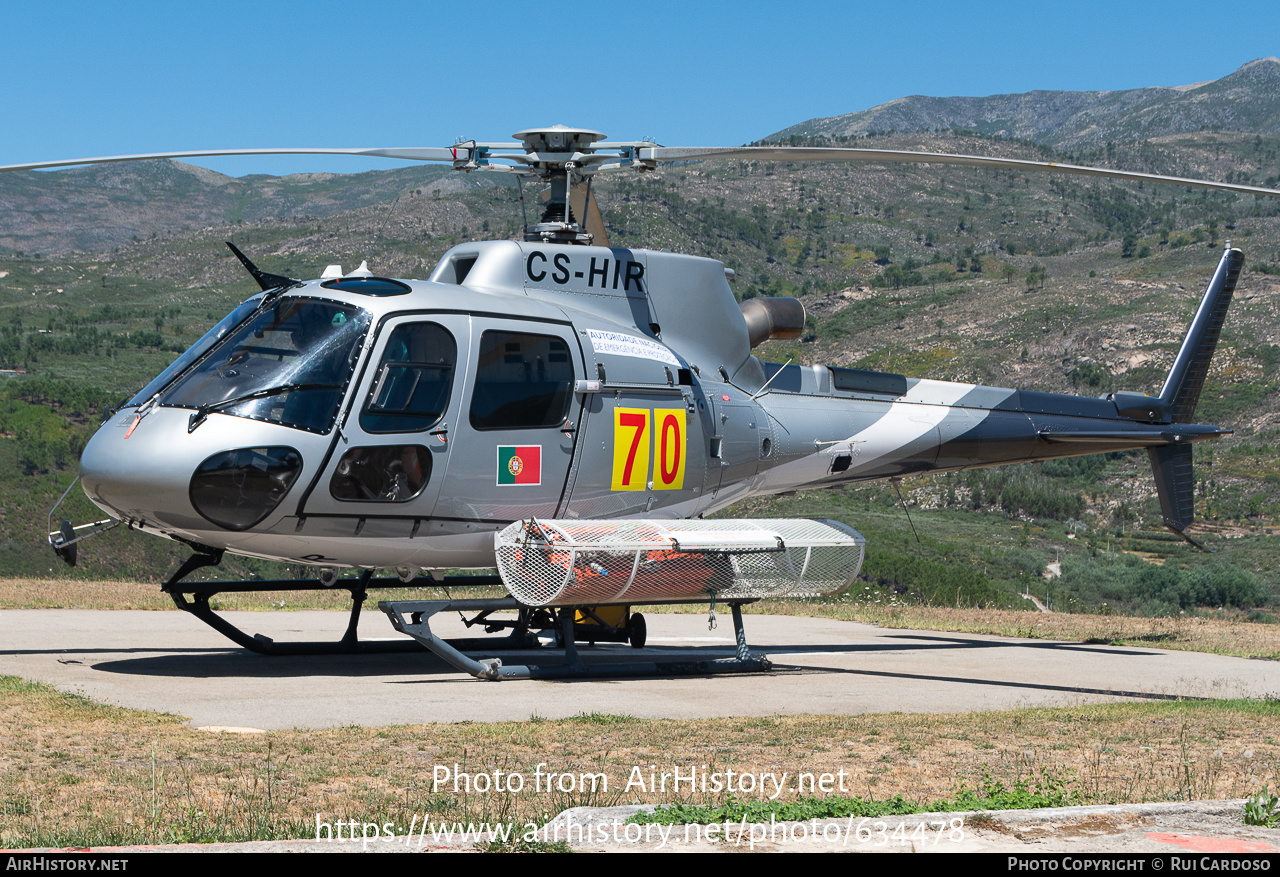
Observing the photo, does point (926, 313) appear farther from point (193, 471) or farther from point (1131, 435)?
point (193, 471)

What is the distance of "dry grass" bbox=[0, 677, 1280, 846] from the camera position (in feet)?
18.2

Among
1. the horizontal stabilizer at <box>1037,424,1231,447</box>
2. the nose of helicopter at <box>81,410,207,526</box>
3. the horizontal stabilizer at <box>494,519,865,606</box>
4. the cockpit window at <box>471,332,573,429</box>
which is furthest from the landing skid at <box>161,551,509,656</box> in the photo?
the horizontal stabilizer at <box>1037,424,1231,447</box>

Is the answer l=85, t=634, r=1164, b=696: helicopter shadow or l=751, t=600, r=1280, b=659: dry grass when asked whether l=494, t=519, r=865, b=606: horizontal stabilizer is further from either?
l=751, t=600, r=1280, b=659: dry grass

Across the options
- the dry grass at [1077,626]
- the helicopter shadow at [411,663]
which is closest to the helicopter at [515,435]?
the helicopter shadow at [411,663]

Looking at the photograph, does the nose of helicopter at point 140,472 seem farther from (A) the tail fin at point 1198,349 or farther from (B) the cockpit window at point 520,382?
(A) the tail fin at point 1198,349

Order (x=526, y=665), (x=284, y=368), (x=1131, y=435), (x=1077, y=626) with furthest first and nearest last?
(x=1077, y=626) < (x=1131, y=435) < (x=526, y=665) < (x=284, y=368)

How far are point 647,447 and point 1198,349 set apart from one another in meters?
8.88

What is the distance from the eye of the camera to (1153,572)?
33125 mm

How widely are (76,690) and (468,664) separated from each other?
127 inches

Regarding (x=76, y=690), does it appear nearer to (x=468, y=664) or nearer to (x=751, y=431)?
(x=468, y=664)

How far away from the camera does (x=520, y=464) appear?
1145 cm

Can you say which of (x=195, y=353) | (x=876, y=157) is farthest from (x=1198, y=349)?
(x=195, y=353)

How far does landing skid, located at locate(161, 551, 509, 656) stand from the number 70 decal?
5.53ft

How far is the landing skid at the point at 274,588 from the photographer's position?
1174 centimetres
